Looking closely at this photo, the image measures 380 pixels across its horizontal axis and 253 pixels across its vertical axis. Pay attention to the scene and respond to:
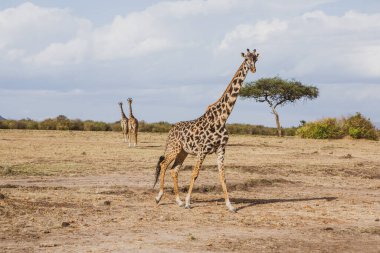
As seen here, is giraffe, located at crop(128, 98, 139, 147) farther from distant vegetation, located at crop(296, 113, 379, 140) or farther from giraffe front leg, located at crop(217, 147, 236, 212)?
giraffe front leg, located at crop(217, 147, 236, 212)

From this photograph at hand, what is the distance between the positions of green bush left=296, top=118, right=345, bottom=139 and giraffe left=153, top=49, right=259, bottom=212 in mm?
31606

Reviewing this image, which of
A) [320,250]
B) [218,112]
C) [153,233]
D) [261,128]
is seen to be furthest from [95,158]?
[261,128]

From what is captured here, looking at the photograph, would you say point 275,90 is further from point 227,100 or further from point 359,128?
point 227,100

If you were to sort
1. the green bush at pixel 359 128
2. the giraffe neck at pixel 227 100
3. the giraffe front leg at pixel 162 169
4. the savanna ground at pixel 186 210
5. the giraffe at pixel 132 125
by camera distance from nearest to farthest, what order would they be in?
the savanna ground at pixel 186 210 < the giraffe neck at pixel 227 100 < the giraffe front leg at pixel 162 169 < the giraffe at pixel 132 125 < the green bush at pixel 359 128

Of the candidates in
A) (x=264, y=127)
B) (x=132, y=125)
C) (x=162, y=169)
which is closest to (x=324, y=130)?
(x=132, y=125)

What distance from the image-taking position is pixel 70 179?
1891 cm

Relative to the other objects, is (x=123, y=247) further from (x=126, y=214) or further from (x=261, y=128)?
(x=261, y=128)

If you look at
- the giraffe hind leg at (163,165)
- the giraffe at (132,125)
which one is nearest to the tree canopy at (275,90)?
the giraffe at (132,125)

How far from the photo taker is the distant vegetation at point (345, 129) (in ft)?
144

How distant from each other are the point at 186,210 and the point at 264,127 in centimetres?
5356

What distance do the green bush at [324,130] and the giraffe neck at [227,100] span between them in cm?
3157

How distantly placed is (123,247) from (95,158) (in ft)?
52.3

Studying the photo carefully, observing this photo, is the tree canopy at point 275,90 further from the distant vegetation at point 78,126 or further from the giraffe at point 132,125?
the giraffe at point 132,125

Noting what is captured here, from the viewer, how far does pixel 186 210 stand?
13.5 m
